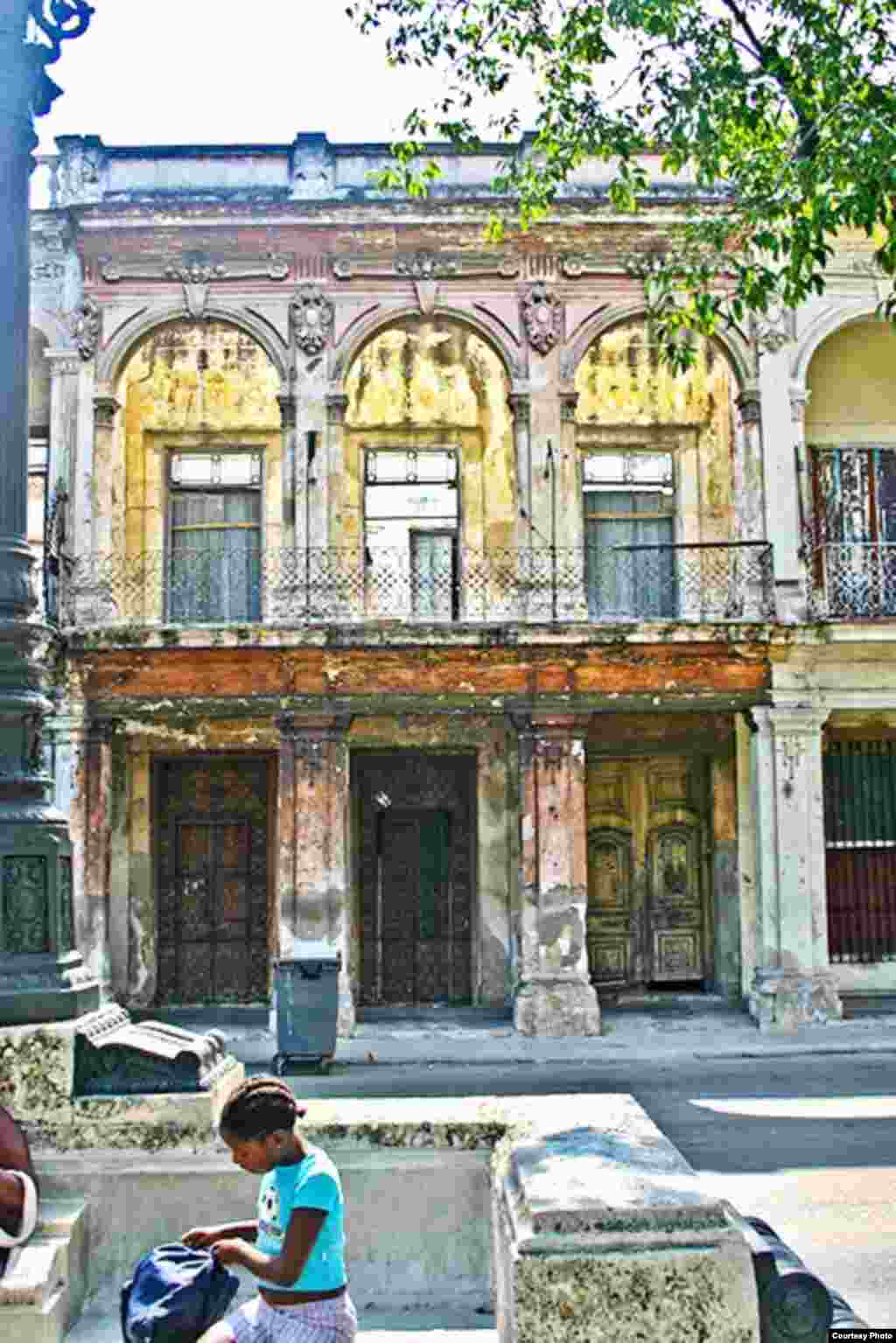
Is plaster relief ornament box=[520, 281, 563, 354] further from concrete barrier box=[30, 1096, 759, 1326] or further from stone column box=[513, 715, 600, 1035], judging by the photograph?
concrete barrier box=[30, 1096, 759, 1326]

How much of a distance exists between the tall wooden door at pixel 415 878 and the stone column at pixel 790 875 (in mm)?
3723

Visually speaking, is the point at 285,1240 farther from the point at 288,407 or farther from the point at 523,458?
the point at 288,407

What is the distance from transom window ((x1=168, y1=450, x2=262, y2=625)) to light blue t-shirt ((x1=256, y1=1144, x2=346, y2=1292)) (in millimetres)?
13820

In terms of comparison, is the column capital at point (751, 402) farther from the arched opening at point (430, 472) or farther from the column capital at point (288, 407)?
the column capital at point (288, 407)

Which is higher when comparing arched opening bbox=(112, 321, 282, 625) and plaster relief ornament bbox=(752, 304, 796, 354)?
plaster relief ornament bbox=(752, 304, 796, 354)

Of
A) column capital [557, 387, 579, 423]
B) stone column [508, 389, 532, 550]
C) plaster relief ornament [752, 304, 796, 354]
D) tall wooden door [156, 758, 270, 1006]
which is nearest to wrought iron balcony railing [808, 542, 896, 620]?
plaster relief ornament [752, 304, 796, 354]

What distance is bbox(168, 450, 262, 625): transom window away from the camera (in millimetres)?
17000

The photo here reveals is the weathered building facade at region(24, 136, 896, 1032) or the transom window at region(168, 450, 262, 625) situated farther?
the transom window at region(168, 450, 262, 625)

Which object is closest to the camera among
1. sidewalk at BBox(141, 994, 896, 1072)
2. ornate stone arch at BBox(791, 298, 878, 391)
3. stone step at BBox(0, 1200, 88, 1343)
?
stone step at BBox(0, 1200, 88, 1343)

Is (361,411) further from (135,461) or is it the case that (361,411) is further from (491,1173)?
(491,1173)

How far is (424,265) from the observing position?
52.5ft

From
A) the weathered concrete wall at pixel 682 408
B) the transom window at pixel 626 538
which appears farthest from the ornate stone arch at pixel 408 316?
the transom window at pixel 626 538

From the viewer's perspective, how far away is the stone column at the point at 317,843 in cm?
1493

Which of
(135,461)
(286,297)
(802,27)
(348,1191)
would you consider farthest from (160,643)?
(348,1191)
